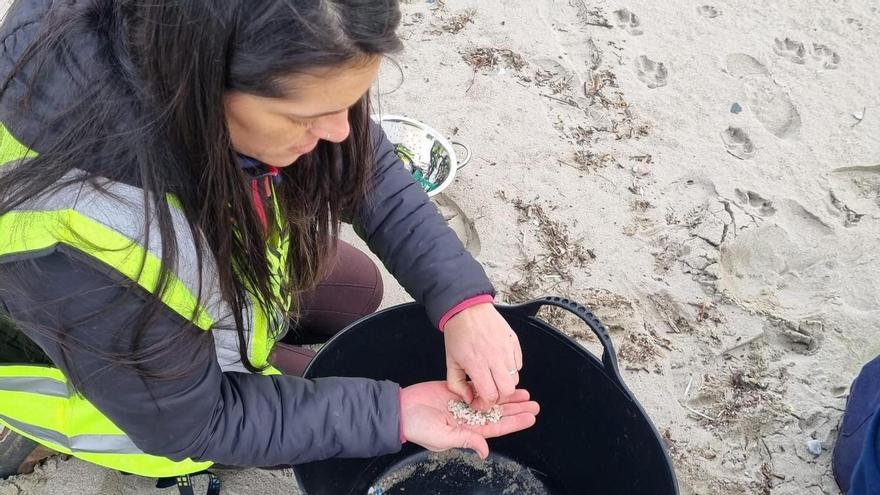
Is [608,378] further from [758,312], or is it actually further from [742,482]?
[758,312]

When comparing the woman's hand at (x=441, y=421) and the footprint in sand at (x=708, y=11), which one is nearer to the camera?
the woman's hand at (x=441, y=421)

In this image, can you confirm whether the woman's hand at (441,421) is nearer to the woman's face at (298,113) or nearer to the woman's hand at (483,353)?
the woman's hand at (483,353)

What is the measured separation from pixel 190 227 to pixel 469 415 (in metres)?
0.55

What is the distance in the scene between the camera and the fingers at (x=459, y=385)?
1.14 m

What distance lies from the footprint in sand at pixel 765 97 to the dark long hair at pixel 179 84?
1.71m

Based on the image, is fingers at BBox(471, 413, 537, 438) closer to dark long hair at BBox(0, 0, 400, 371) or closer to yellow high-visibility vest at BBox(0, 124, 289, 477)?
yellow high-visibility vest at BBox(0, 124, 289, 477)

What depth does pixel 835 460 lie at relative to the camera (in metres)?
1.44

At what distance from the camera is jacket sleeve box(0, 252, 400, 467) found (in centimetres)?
78

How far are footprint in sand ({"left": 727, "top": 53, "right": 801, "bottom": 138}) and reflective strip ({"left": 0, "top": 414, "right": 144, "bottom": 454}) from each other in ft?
6.19

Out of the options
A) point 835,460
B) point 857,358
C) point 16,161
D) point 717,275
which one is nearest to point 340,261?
point 16,161

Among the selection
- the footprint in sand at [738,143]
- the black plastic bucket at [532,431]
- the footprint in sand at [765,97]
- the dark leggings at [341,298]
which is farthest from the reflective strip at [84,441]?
the footprint in sand at [765,97]

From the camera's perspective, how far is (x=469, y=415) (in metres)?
1.12

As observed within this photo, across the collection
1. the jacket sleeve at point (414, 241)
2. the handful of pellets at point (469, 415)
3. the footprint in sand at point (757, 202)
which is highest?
the jacket sleeve at point (414, 241)

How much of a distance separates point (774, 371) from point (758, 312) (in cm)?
15
